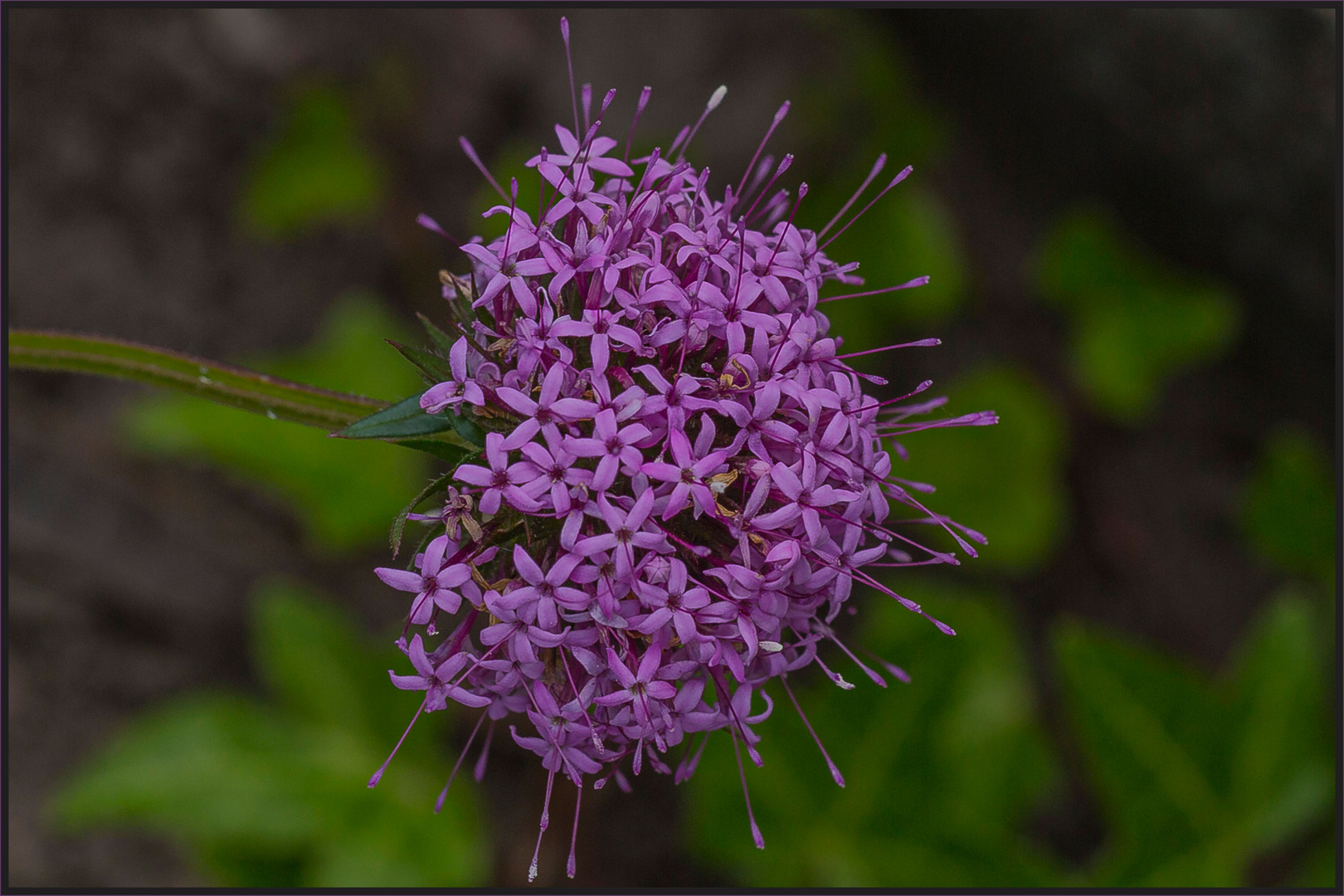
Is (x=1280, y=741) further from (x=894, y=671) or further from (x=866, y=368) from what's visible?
(x=894, y=671)

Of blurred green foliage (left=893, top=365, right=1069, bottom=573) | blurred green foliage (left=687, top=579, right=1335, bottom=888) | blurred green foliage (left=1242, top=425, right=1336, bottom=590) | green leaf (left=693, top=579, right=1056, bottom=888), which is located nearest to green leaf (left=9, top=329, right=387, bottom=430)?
green leaf (left=693, top=579, right=1056, bottom=888)

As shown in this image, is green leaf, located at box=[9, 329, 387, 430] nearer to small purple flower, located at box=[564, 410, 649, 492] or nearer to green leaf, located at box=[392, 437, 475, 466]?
green leaf, located at box=[392, 437, 475, 466]

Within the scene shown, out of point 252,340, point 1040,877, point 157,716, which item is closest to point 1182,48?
point 1040,877

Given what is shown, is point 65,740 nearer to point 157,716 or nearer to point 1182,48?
point 157,716

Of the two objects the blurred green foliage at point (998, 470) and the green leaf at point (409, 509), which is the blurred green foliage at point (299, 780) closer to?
the green leaf at point (409, 509)

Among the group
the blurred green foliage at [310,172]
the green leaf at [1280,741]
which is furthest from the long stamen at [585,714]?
the blurred green foliage at [310,172]

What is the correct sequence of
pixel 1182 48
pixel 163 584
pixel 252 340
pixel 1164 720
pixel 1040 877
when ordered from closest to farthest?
pixel 1040 877 < pixel 1164 720 < pixel 1182 48 < pixel 163 584 < pixel 252 340
